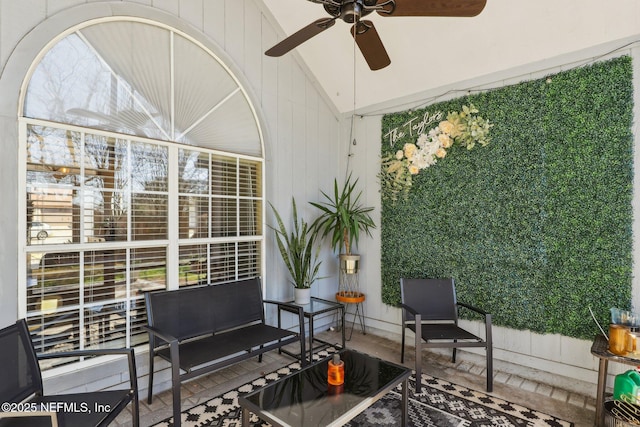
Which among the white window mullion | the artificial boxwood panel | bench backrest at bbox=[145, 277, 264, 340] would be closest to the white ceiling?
the artificial boxwood panel

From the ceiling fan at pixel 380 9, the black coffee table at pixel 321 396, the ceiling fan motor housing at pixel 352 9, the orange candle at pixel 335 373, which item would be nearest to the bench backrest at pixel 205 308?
the black coffee table at pixel 321 396

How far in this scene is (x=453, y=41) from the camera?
3.19 m

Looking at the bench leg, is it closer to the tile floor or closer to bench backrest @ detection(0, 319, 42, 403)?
the tile floor

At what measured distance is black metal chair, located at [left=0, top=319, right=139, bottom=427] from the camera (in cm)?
163

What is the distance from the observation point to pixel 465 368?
321 centimetres

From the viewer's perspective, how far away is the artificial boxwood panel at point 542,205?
2.69m

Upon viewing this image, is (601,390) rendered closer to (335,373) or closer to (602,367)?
(602,367)

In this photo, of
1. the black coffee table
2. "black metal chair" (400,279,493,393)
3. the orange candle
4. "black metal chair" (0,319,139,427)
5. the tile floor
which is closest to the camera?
"black metal chair" (0,319,139,427)

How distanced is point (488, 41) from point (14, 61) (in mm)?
3668

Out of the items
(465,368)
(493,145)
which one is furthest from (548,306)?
(493,145)

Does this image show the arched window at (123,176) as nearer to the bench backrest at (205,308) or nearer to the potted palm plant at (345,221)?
the bench backrest at (205,308)

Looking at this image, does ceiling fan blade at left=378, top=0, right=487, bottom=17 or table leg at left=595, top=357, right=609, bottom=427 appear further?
table leg at left=595, top=357, right=609, bottom=427

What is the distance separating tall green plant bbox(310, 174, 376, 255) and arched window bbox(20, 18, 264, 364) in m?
1.08

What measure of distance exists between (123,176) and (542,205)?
11.8ft
